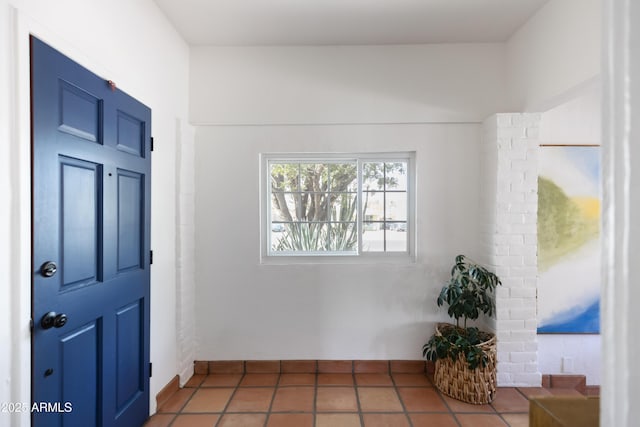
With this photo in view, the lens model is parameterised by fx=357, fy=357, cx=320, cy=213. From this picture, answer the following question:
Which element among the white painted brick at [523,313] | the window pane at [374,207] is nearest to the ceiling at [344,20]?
the window pane at [374,207]

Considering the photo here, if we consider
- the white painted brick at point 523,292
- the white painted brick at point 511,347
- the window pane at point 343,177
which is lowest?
the white painted brick at point 511,347

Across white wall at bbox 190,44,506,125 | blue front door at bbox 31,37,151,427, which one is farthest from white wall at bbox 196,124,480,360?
blue front door at bbox 31,37,151,427

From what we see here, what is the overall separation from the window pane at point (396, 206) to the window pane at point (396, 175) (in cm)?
7

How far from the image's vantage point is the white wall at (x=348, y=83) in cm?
288

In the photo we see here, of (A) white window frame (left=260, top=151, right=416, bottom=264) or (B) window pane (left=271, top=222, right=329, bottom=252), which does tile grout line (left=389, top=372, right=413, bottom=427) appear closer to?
(A) white window frame (left=260, top=151, right=416, bottom=264)

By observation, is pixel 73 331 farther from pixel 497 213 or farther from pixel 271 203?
pixel 497 213

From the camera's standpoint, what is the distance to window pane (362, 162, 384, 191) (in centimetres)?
303

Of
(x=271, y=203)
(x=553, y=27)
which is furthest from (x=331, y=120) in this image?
(x=553, y=27)

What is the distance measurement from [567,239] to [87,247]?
3.24 meters

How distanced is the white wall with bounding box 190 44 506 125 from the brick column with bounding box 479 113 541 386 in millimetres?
349

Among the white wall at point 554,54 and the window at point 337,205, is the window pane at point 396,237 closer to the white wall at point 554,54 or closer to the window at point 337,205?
the window at point 337,205

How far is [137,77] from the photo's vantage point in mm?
2131

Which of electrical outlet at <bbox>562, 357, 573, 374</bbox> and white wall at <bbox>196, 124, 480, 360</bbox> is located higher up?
white wall at <bbox>196, 124, 480, 360</bbox>

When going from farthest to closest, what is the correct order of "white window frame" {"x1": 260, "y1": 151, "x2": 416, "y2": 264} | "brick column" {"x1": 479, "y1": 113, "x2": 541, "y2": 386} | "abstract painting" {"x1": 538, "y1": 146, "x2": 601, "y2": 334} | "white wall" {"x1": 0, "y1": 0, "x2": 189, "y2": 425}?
"white window frame" {"x1": 260, "y1": 151, "x2": 416, "y2": 264} < "abstract painting" {"x1": 538, "y1": 146, "x2": 601, "y2": 334} < "brick column" {"x1": 479, "y1": 113, "x2": 541, "y2": 386} < "white wall" {"x1": 0, "y1": 0, "x2": 189, "y2": 425}
